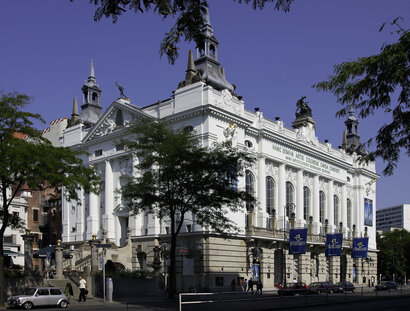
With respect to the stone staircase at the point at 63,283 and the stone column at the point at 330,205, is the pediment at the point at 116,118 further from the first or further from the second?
the stone column at the point at 330,205

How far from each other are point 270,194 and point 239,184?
826cm

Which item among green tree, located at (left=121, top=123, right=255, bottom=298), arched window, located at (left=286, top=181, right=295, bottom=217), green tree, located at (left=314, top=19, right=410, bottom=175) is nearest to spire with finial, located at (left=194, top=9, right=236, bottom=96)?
arched window, located at (left=286, top=181, right=295, bottom=217)

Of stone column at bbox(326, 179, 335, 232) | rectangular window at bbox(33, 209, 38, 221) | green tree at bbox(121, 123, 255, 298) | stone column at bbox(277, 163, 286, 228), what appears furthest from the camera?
rectangular window at bbox(33, 209, 38, 221)

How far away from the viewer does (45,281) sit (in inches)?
1553

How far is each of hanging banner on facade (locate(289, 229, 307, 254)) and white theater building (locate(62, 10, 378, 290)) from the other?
16.3ft

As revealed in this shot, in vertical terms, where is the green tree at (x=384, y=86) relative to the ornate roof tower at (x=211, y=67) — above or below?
below

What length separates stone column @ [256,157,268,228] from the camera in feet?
194

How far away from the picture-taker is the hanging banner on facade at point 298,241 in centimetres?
5112

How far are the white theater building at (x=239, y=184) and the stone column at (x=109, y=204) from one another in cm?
11

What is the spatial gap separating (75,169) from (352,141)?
63.5 metres

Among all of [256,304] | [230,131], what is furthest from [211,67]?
[256,304]

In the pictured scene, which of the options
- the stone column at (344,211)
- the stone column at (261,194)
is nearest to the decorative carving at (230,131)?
the stone column at (261,194)

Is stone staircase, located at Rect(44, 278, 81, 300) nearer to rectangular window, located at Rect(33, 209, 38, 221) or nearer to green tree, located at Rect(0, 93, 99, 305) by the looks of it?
green tree, located at Rect(0, 93, 99, 305)

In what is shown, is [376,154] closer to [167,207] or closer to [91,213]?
[167,207]
